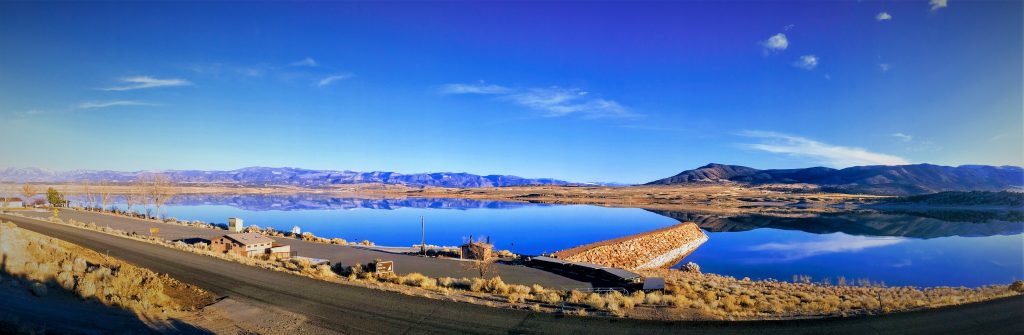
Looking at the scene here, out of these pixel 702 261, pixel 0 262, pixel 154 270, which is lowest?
pixel 702 261

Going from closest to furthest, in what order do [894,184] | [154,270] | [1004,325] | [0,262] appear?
[1004,325] < [0,262] < [154,270] < [894,184]

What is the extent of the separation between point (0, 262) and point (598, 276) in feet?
68.3

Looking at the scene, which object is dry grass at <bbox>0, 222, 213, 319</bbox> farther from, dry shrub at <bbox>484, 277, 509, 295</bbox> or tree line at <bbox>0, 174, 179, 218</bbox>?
tree line at <bbox>0, 174, 179, 218</bbox>

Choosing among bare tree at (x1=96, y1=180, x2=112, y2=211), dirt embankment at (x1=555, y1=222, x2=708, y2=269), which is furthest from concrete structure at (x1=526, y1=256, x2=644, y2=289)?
bare tree at (x1=96, y1=180, x2=112, y2=211)

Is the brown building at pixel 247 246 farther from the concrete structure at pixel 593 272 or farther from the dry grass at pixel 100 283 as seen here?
the concrete structure at pixel 593 272

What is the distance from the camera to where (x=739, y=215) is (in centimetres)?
7669

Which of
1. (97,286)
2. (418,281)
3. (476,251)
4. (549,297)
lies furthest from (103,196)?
(549,297)

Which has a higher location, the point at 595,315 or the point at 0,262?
the point at 0,262

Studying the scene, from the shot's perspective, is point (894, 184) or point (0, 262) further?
point (894, 184)

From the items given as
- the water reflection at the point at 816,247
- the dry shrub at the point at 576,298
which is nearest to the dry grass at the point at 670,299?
the dry shrub at the point at 576,298

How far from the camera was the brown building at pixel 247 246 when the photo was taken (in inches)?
1019

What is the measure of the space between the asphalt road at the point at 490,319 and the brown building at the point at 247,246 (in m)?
8.87

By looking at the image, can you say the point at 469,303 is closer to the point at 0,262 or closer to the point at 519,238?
the point at 0,262

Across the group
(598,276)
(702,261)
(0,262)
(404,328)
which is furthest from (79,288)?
(702,261)
